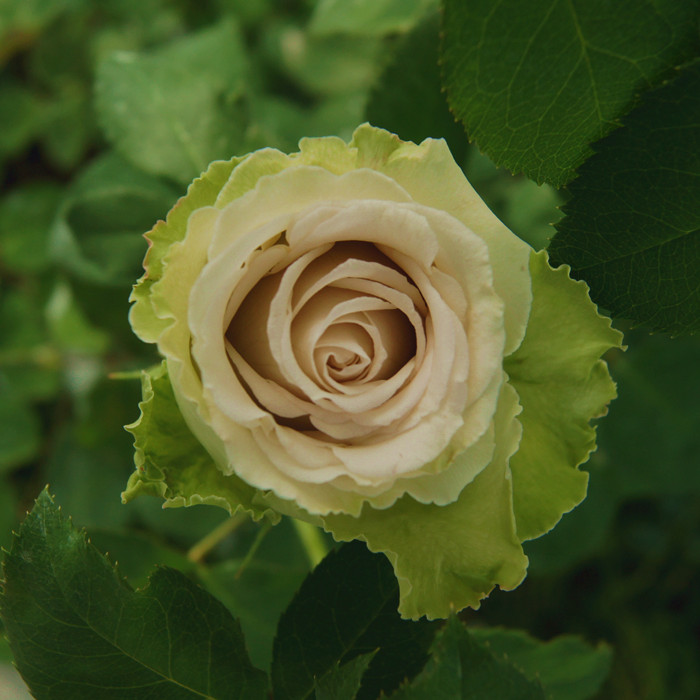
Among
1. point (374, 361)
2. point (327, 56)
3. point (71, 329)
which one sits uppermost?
point (374, 361)

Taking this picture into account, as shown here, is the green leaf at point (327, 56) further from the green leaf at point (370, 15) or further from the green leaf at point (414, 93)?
the green leaf at point (414, 93)

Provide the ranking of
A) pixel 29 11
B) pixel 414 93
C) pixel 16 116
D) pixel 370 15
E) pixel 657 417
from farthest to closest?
pixel 16 116, pixel 29 11, pixel 657 417, pixel 370 15, pixel 414 93

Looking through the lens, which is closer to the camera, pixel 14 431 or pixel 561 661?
pixel 561 661

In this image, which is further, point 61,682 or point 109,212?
point 109,212

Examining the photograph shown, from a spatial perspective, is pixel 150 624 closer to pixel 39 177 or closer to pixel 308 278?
pixel 308 278

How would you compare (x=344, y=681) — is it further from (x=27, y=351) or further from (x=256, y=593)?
(x=27, y=351)

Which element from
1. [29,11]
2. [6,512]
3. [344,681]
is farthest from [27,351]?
[344,681]

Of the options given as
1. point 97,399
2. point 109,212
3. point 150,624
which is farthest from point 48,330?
point 150,624
